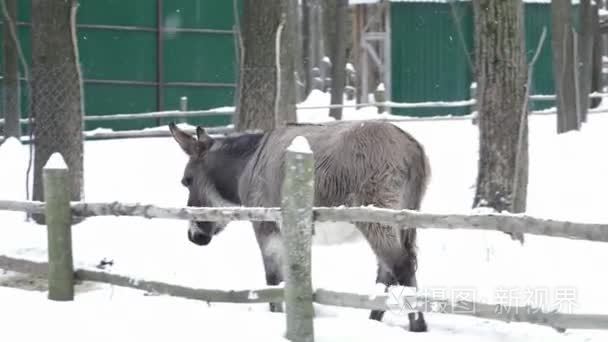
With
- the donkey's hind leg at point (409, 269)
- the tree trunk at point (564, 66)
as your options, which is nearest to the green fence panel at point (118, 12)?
the tree trunk at point (564, 66)

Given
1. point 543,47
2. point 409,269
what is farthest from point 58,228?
point 543,47

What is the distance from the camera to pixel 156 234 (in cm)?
1045

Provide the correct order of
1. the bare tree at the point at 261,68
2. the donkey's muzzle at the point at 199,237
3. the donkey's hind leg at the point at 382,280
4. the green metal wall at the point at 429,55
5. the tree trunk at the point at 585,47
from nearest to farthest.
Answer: the donkey's hind leg at the point at 382,280, the donkey's muzzle at the point at 199,237, the bare tree at the point at 261,68, the tree trunk at the point at 585,47, the green metal wall at the point at 429,55

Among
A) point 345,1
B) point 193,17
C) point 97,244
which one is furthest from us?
point 345,1

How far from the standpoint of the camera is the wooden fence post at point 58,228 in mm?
7273

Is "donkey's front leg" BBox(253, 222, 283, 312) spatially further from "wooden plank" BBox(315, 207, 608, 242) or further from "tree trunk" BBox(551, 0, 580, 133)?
"tree trunk" BBox(551, 0, 580, 133)

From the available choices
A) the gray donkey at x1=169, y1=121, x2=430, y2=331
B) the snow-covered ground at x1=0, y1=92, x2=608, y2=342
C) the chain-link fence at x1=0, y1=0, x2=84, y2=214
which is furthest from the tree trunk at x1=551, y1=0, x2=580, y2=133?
the gray donkey at x1=169, y1=121, x2=430, y2=331

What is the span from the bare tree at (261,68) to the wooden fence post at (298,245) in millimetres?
5154

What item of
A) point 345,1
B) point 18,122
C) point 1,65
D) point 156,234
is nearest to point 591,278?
point 156,234

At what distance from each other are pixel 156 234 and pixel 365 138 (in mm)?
4135

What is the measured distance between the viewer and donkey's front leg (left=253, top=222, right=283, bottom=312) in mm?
7633

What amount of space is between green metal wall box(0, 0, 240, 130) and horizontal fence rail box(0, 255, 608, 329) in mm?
13074

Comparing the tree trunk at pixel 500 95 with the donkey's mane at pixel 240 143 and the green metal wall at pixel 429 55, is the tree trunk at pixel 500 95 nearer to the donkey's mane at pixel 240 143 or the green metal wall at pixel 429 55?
the donkey's mane at pixel 240 143

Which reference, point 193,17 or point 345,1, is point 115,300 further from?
point 345,1
